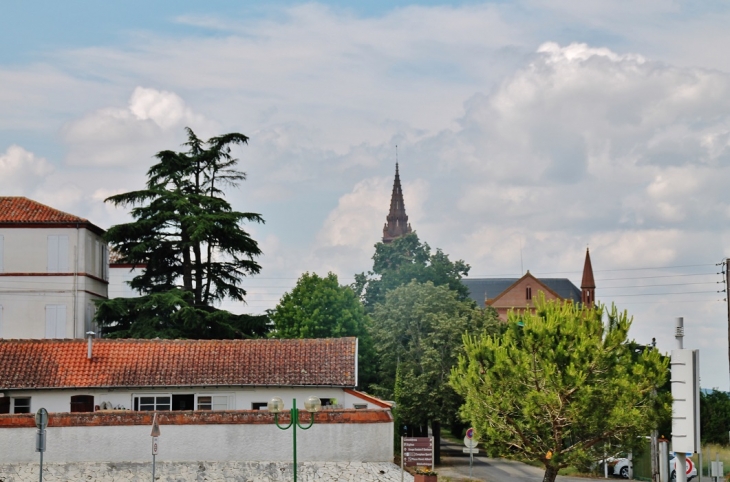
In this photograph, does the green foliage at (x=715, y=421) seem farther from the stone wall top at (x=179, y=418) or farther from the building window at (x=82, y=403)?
the building window at (x=82, y=403)

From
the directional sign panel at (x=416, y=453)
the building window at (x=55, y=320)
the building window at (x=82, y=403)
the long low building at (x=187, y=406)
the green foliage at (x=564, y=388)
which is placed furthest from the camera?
the building window at (x=55, y=320)

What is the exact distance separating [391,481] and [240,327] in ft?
73.1

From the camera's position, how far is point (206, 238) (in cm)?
6066

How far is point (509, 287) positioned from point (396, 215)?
126ft

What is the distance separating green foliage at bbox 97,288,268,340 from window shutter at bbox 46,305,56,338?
2.64m

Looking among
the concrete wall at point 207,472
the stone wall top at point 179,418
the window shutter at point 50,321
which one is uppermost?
the window shutter at point 50,321

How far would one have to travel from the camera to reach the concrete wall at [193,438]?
38.8m

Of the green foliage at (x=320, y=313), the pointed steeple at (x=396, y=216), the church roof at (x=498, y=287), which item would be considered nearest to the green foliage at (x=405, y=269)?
the green foliage at (x=320, y=313)

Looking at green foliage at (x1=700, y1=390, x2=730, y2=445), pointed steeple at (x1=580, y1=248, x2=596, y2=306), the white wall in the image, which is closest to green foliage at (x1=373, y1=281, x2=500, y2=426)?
the white wall

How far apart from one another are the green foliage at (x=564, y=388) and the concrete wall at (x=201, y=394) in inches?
352

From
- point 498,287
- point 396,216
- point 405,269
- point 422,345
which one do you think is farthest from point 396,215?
point 422,345

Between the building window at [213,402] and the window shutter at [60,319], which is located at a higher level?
the window shutter at [60,319]

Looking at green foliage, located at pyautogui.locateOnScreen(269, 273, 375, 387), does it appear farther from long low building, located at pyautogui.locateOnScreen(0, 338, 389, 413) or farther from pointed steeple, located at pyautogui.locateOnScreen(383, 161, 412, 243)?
pointed steeple, located at pyautogui.locateOnScreen(383, 161, 412, 243)

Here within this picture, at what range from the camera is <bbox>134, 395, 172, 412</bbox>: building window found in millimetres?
44406
